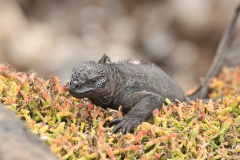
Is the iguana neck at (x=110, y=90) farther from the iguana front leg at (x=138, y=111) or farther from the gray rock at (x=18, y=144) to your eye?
the gray rock at (x=18, y=144)

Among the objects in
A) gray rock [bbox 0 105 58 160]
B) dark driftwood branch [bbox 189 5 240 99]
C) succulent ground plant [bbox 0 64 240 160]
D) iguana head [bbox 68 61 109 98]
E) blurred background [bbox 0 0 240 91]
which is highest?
blurred background [bbox 0 0 240 91]

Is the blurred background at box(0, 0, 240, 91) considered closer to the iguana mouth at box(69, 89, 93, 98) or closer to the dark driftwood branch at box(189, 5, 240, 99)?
the dark driftwood branch at box(189, 5, 240, 99)

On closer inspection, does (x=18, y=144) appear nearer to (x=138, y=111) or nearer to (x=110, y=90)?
(x=138, y=111)

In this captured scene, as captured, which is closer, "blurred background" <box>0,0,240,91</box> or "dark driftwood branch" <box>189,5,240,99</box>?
"dark driftwood branch" <box>189,5,240,99</box>

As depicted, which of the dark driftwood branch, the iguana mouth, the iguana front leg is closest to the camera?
the iguana front leg

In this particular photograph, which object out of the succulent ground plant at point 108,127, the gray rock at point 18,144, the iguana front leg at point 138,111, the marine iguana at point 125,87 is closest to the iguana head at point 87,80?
the marine iguana at point 125,87

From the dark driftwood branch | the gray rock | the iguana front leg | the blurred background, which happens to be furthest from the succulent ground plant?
the blurred background
